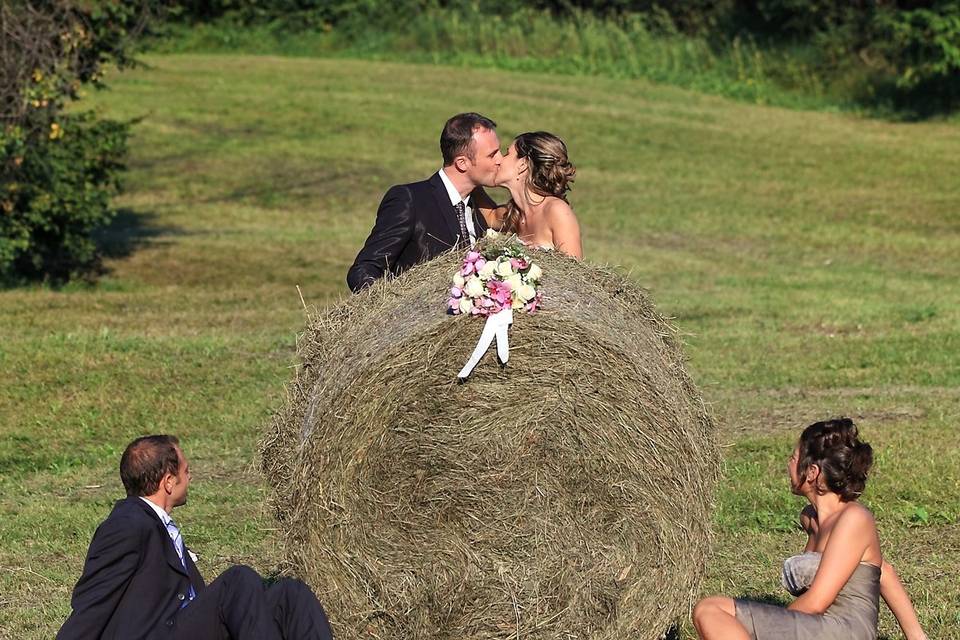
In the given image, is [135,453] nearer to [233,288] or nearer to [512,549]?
[512,549]

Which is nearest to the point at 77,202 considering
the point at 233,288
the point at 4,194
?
the point at 4,194

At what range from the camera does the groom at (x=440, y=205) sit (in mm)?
7805

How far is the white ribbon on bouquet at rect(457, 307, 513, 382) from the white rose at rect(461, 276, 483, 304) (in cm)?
12

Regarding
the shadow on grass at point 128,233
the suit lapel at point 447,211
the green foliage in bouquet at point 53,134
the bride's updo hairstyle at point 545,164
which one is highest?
the bride's updo hairstyle at point 545,164

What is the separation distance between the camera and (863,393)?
12328 mm

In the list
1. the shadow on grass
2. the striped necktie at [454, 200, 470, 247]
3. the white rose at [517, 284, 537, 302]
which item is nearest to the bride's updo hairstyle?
the striped necktie at [454, 200, 470, 247]

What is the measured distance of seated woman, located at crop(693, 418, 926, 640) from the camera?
583 cm

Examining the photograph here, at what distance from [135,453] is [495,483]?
1651mm

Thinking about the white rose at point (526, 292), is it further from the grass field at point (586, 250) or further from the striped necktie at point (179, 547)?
the grass field at point (586, 250)

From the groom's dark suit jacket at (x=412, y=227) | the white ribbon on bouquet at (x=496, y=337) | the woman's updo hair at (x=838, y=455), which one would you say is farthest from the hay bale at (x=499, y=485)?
the groom's dark suit jacket at (x=412, y=227)

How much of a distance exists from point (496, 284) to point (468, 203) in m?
1.81

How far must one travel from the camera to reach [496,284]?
6379mm

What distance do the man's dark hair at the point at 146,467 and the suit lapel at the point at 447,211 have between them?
240 centimetres

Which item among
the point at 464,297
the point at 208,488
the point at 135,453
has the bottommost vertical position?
the point at 208,488
